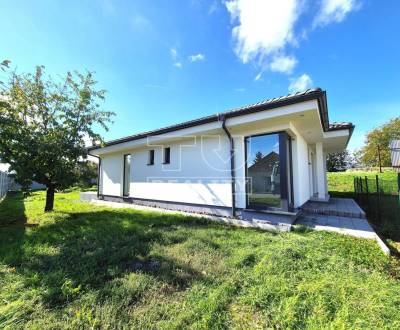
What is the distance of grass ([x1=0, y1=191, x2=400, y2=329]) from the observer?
187 centimetres

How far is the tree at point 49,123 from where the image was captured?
5785 millimetres

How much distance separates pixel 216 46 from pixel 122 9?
3.56m

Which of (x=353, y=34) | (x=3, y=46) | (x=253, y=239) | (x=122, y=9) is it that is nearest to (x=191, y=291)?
(x=253, y=239)

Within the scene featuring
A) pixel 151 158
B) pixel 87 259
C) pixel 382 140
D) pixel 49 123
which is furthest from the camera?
pixel 382 140

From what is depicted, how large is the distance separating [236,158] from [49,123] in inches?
253

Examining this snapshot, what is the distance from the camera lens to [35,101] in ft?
20.9

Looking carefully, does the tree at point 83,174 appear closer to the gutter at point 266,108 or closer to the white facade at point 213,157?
the white facade at point 213,157

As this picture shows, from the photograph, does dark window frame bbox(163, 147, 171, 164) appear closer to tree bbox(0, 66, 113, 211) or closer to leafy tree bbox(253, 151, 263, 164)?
tree bbox(0, 66, 113, 211)

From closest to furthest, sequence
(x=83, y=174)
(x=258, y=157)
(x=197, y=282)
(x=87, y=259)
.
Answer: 1. (x=197, y=282)
2. (x=87, y=259)
3. (x=258, y=157)
4. (x=83, y=174)

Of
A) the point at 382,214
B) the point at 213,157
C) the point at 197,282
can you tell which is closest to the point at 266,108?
the point at 213,157

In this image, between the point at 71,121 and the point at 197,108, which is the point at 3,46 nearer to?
the point at 71,121

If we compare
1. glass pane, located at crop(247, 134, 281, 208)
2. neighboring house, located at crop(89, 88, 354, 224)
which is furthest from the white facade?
glass pane, located at crop(247, 134, 281, 208)

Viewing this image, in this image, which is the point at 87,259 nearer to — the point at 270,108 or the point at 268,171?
the point at 268,171

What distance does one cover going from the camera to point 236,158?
604cm
